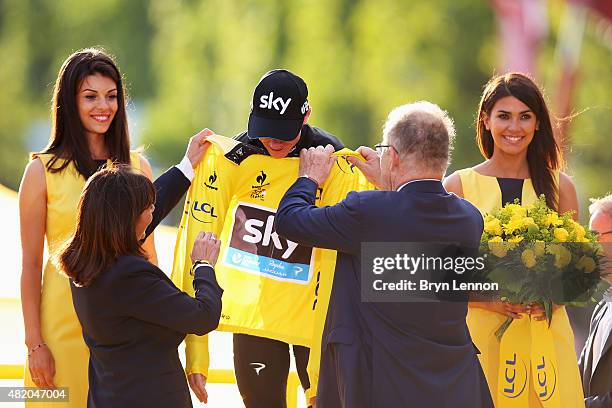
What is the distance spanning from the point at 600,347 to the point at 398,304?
43.5 inches

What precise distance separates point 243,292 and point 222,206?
0.35m

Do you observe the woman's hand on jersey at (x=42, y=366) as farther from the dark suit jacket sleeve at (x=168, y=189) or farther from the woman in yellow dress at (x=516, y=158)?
the woman in yellow dress at (x=516, y=158)

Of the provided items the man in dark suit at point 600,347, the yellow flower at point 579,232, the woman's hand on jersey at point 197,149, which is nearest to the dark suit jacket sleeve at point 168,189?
the woman's hand on jersey at point 197,149

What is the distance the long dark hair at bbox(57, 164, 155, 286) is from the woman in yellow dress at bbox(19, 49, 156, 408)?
0.45 meters

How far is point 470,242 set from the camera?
3.29 m

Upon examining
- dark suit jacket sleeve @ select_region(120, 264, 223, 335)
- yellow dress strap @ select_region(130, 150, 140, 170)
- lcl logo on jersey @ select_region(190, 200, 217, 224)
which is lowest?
dark suit jacket sleeve @ select_region(120, 264, 223, 335)

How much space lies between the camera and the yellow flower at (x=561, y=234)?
3639 mm

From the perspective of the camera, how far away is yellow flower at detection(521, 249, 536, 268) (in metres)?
3.61

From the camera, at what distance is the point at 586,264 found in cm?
369

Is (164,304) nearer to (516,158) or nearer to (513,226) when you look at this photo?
(513,226)

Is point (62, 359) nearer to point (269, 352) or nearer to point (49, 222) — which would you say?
point (49, 222)

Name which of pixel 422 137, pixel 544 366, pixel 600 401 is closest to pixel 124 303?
pixel 422 137

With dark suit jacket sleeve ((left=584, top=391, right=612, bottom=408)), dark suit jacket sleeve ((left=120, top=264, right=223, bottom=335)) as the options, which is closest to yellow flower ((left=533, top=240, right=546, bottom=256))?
dark suit jacket sleeve ((left=584, top=391, right=612, bottom=408))

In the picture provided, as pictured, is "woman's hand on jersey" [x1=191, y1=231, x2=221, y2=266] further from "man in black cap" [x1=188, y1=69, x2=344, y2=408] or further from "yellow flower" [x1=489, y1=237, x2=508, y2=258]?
"yellow flower" [x1=489, y1=237, x2=508, y2=258]
